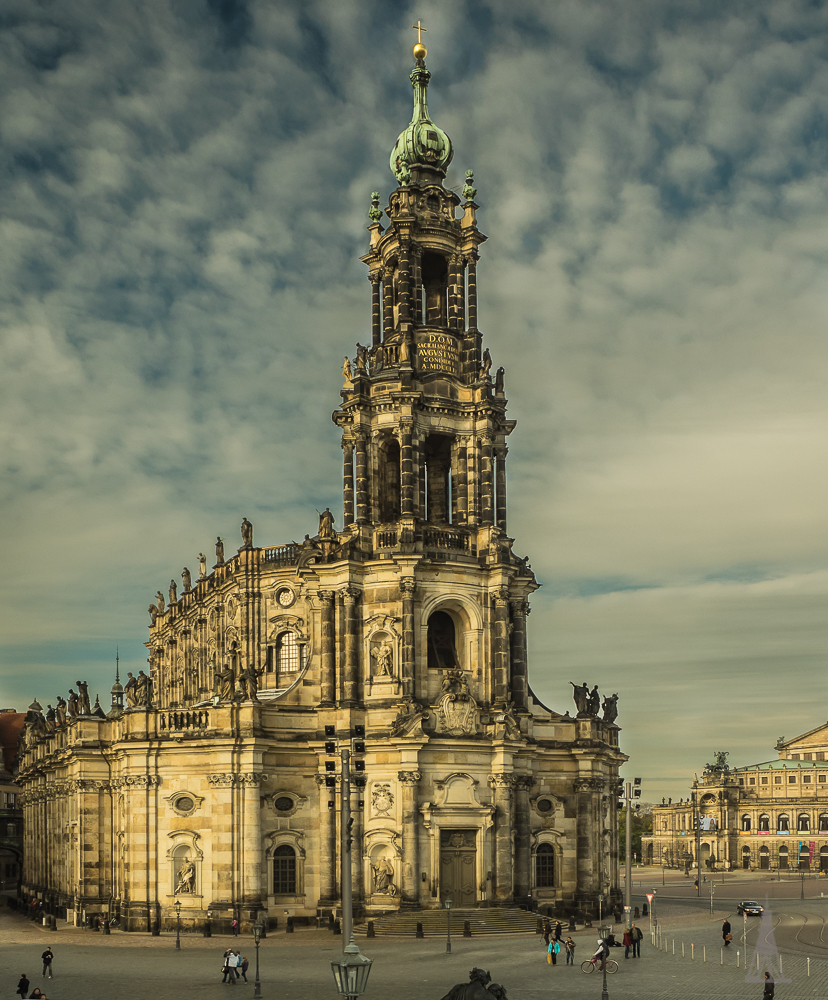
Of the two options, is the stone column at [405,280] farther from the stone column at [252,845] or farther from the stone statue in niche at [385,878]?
the stone statue in niche at [385,878]

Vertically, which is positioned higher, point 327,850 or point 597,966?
point 327,850

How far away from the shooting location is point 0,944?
201 feet

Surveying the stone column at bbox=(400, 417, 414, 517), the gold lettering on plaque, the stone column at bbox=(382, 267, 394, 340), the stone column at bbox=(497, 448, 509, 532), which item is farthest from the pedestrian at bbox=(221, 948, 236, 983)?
the stone column at bbox=(382, 267, 394, 340)

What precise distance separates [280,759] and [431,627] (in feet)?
36.7

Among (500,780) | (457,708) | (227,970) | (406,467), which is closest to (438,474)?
(406,467)

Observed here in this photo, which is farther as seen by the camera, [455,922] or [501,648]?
[501,648]

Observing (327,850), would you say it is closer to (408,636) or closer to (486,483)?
(408,636)

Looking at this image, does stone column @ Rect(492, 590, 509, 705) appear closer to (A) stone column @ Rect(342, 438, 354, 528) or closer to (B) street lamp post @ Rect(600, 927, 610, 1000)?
(A) stone column @ Rect(342, 438, 354, 528)

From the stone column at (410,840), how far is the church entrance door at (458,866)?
5.45ft

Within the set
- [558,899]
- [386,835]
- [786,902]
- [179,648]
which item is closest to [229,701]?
[386,835]

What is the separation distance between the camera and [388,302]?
7206cm

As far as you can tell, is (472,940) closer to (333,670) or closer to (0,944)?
(333,670)

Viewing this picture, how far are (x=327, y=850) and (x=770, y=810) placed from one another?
403 feet

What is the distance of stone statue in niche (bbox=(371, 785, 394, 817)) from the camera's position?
62.6 meters
